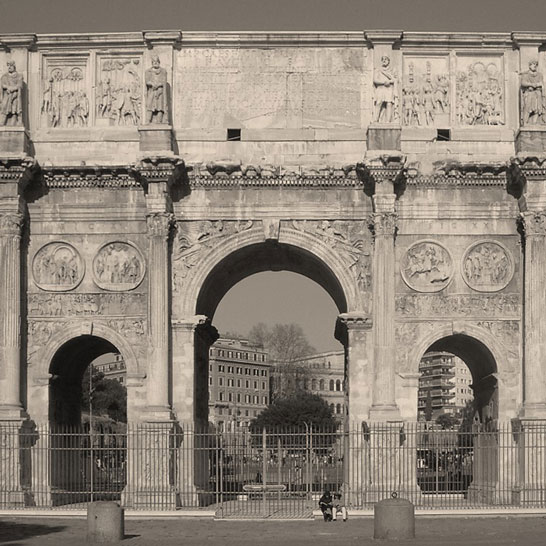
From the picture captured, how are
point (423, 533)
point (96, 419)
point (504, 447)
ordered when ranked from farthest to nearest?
point (96, 419) < point (504, 447) < point (423, 533)

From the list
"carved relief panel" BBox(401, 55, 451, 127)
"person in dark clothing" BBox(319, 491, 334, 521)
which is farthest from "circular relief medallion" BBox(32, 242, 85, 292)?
"carved relief panel" BBox(401, 55, 451, 127)

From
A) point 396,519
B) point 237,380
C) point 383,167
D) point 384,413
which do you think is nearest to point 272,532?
point 396,519

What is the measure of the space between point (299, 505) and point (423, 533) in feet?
21.0

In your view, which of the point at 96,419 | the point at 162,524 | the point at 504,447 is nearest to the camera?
the point at 162,524

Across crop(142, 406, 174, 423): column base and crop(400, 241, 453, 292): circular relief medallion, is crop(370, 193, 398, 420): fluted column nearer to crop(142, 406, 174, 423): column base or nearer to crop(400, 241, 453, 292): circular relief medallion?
crop(400, 241, 453, 292): circular relief medallion

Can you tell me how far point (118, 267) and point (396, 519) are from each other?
10563 millimetres

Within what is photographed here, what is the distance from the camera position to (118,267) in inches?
1105

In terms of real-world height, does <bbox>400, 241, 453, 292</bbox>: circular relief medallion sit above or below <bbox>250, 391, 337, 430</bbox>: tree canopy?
above

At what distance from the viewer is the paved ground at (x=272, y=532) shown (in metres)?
20.2

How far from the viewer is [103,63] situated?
28500mm

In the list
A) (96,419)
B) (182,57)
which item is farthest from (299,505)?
(96,419)

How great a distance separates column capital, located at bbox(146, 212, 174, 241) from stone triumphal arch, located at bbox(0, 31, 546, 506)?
0.16 feet

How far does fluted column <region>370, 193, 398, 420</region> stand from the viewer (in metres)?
27.0

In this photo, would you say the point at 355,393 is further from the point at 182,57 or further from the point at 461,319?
the point at 182,57
